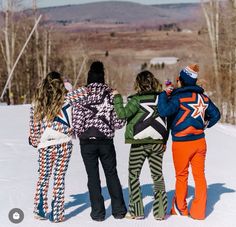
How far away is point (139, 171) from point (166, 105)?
76cm

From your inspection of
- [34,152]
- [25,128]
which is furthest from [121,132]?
[34,152]

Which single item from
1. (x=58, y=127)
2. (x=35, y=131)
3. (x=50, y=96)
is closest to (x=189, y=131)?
(x=58, y=127)

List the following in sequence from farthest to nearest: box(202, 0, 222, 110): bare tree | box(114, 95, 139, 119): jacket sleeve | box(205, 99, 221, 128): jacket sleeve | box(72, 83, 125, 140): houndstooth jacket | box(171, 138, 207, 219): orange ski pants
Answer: box(202, 0, 222, 110): bare tree, box(205, 99, 221, 128): jacket sleeve, box(171, 138, 207, 219): orange ski pants, box(72, 83, 125, 140): houndstooth jacket, box(114, 95, 139, 119): jacket sleeve

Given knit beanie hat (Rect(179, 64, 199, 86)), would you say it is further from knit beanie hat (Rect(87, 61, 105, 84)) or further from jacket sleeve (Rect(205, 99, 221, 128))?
knit beanie hat (Rect(87, 61, 105, 84))

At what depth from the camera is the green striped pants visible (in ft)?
21.1

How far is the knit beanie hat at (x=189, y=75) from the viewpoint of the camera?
253 inches

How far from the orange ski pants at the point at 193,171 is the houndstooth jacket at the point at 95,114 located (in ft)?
2.37

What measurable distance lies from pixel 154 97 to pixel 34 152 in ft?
21.5

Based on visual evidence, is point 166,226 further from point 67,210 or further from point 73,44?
point 73,44

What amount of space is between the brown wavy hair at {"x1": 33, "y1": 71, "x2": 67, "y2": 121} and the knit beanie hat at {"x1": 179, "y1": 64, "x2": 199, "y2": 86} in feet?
3.94

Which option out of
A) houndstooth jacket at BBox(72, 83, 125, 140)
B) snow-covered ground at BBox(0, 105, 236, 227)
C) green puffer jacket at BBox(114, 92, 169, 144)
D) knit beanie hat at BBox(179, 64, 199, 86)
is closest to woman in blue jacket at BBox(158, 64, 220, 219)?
knit beanie hat at BBox(179, 64, 199, 86)

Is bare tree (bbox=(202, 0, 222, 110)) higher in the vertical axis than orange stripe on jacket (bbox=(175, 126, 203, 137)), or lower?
lower

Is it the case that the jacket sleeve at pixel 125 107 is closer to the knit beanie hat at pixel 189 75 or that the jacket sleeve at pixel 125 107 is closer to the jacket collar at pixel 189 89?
the jacket collar at pixel 189 89

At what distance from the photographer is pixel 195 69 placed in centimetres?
644
